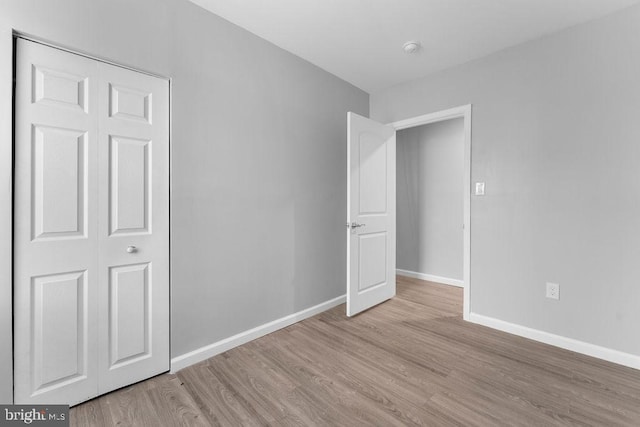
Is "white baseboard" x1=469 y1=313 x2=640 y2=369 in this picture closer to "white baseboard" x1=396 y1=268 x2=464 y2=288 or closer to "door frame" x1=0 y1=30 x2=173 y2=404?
"white baseboard" x1=396 y1=268 x2=464 y2=288

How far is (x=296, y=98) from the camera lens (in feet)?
8.80

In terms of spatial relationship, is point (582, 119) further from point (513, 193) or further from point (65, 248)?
point (65, 248)

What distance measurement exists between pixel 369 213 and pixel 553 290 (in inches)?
65.6

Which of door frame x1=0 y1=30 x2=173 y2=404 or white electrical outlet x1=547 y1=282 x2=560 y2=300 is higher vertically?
door frame x1=0 y1=30 x2=173 y2=404

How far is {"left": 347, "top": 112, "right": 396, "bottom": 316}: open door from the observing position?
276 cm

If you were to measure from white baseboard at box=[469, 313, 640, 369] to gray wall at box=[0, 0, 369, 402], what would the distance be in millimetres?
1589

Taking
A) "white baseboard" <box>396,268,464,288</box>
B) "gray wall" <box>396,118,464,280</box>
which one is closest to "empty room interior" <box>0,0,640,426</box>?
"white baseboard" <box>396,268,464,288</box>

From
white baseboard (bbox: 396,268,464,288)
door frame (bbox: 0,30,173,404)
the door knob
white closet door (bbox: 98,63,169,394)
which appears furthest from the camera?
white baseboard (bbox: 396,268,464,288)

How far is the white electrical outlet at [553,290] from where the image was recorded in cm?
230

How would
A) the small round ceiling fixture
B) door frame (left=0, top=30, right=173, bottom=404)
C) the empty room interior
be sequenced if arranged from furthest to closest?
1. the small round ceiling fixture
2. the empty room interior
3. door frame (left=0, top=30, right=173, bottom=404)

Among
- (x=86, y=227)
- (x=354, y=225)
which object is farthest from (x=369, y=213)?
(x=86, y=227)

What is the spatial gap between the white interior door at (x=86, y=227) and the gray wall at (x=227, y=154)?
0.08m

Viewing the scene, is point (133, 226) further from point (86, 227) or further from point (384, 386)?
point (384, 386)

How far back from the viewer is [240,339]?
2.28 meters
